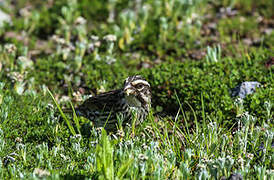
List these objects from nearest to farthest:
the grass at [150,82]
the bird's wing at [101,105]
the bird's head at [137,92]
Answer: the grass at [150,82], the bird's head at [137,92], the bird's wing at [101,105]

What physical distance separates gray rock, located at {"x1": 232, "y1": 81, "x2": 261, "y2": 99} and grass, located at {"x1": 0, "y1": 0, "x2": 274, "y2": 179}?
0.42 feet

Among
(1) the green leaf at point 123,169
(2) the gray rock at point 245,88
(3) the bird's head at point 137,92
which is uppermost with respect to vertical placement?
(3) the bird's head at point 137,92

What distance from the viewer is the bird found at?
722 centimetres

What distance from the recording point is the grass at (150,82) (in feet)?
20.2

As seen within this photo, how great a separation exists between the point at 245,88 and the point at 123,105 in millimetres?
2595

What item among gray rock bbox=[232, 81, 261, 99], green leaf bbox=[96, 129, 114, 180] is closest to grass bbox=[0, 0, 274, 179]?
green leaf bbox=[96, 129, 114, 180]

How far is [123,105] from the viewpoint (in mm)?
7312

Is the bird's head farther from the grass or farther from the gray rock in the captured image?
the gray rock

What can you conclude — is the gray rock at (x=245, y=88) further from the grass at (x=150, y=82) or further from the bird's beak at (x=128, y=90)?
the bird's beak at (x=128, y=90)

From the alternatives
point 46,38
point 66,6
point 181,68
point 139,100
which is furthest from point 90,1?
point 139,100

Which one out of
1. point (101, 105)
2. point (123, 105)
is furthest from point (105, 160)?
point (101, 105)

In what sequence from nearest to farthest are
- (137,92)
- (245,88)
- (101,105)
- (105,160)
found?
(105,160) < (137,92) < (101,105) < (245,88)

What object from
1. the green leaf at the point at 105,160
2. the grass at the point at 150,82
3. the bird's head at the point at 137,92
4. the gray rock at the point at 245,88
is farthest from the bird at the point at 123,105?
the gray rock at the point at 245,88

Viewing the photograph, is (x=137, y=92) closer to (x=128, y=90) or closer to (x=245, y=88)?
(x=128, y=90)
